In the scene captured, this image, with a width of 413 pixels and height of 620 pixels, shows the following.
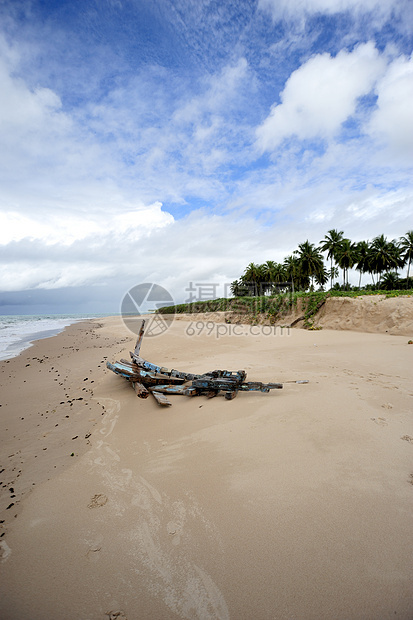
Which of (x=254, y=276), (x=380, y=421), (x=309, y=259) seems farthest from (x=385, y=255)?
(x=380, y=421)

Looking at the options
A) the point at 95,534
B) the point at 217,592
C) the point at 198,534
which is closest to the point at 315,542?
the point at 217,592

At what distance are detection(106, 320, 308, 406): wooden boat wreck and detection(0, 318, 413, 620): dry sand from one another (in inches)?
9.7

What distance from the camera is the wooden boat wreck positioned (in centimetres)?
568

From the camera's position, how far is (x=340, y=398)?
5.15 meters

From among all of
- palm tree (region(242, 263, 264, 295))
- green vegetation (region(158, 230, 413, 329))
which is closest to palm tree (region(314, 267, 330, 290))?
green vegetation (region(158, 230, 413, 329))

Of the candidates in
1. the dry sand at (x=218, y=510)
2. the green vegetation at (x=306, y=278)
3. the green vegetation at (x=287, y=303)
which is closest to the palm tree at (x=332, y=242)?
the green vegetation at (x=306, y=278)

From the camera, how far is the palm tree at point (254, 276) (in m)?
59.0

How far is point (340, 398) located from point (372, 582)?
3.55m

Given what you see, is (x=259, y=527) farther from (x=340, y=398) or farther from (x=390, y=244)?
(x=390, y=244)

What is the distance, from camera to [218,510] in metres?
2.81

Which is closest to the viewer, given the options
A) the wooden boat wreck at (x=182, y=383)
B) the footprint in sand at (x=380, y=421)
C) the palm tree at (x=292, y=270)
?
the footprint in sand at (x=380, y=421)

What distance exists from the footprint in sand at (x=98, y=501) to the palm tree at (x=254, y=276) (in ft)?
190

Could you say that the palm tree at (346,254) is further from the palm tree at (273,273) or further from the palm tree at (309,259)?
the palm tree at (273,273)

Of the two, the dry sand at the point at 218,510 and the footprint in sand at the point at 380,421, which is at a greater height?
the footprint in sand at the point at 380,421
